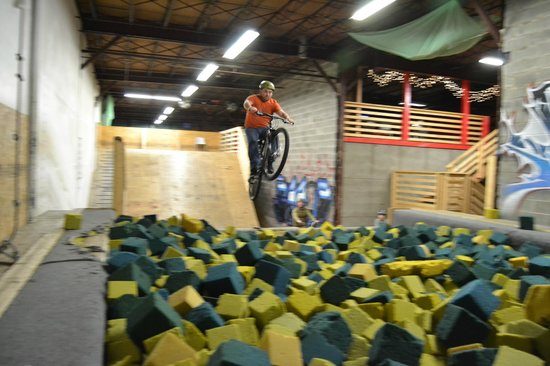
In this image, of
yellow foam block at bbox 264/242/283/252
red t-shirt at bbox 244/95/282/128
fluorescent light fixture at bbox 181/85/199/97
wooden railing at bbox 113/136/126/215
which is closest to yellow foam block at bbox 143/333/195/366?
yellow foam block at bbox 264/242/283/252

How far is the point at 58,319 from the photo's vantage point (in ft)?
3.90

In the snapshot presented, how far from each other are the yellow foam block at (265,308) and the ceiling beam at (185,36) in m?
7.75

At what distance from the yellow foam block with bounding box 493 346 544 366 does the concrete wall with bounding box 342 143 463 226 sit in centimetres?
834

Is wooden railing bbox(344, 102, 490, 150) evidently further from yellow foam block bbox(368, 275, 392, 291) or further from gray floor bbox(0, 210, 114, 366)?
gray floor bbox(0, 210, 114, 366)

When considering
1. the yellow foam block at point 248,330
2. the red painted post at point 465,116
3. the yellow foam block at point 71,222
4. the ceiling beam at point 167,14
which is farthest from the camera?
the red painted post at point 465,116

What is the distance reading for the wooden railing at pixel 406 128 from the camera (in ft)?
31.9

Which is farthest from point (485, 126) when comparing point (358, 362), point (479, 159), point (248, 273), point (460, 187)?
point (358, 362)

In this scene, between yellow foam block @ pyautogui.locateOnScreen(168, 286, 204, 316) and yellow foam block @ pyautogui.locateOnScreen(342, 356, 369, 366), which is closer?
yellow foam block @ pyautogui.locateOnScreen(342, 356, 369, 366)

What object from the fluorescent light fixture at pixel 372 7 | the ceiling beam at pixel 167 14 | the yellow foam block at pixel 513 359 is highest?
the ceiling beam at pixel 167 14

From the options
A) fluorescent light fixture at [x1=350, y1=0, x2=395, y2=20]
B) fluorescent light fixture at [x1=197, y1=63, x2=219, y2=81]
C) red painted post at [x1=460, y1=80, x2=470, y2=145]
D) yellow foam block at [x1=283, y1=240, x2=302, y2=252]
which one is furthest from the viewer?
red painted post at [x1=460, y1=80, x2=470, y2=145]

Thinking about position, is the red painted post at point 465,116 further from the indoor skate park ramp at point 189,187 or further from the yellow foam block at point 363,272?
the yellow foam block at point 363,272

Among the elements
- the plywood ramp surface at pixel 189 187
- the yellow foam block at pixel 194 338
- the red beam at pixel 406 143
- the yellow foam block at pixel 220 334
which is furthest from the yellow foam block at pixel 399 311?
the red beam at pixel 406 143

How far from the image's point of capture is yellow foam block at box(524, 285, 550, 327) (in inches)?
60.7

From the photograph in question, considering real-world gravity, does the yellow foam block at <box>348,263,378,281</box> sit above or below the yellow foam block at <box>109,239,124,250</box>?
below
